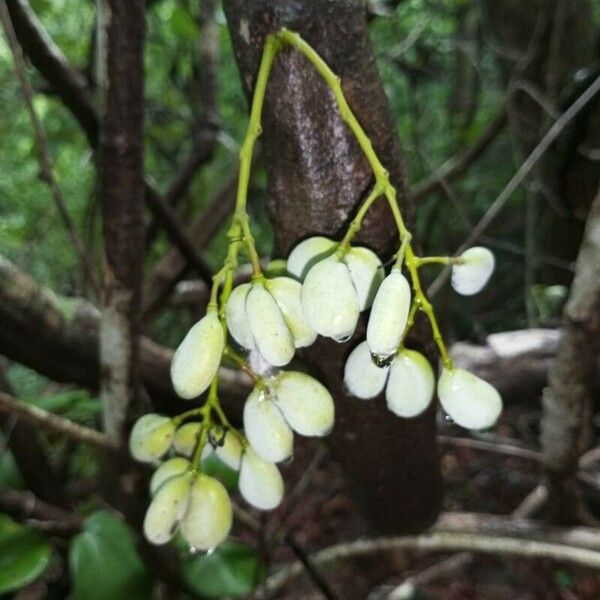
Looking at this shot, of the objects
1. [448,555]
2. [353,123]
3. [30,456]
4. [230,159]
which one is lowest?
[448,555]

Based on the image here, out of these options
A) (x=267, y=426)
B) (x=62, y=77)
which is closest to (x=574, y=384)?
(x=267, y=426)

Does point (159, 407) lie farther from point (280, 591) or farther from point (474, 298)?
point (474, 298)

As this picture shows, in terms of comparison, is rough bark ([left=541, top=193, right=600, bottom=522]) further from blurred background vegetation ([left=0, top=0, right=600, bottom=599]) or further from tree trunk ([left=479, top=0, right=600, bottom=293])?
tree trunk ([left=479, top=0, right=600, bottom=293])

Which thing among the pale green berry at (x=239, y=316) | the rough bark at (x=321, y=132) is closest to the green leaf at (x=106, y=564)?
the rough bark at (x=321, y=132)

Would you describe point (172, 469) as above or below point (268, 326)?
below

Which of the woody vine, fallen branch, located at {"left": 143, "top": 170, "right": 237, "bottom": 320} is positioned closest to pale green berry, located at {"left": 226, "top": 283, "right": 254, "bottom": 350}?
Answer: the woody vine

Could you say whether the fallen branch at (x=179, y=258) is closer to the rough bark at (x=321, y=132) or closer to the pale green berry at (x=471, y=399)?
the rough bark at (x=321, y=132)

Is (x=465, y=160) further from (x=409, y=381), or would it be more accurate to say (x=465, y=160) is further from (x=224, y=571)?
(x=409, y=381)

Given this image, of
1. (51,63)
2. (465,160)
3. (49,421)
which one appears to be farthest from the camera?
(465,160)
